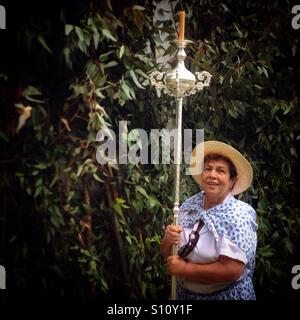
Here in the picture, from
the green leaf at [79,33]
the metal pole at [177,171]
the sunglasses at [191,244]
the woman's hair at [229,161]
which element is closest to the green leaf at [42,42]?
the green leaf at [79,33]

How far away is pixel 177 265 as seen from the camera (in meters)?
1.84

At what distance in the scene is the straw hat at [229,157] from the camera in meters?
1.89

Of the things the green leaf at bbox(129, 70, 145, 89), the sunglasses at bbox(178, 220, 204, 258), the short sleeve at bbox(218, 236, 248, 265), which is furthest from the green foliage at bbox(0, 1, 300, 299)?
the short sleeve at bbox(218, 236, 248, 265)

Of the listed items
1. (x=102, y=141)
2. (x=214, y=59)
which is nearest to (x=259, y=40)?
(x=214, y=59)

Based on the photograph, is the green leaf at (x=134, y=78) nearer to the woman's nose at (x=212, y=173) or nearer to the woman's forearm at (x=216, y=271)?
the woman's nose at (x=212, y=173)

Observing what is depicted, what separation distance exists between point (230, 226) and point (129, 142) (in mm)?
476

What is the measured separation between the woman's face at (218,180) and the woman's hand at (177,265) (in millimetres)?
261

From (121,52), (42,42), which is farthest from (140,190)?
(42,42)

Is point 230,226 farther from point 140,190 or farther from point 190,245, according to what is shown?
point 140,190

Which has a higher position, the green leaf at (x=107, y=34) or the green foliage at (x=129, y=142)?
the green leaf at (x=107, y=34)

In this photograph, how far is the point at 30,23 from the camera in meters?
1.75

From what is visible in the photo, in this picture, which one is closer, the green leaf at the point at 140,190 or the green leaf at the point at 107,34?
the green leaf at the point at 107,34

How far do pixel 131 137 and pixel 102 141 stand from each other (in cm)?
11
